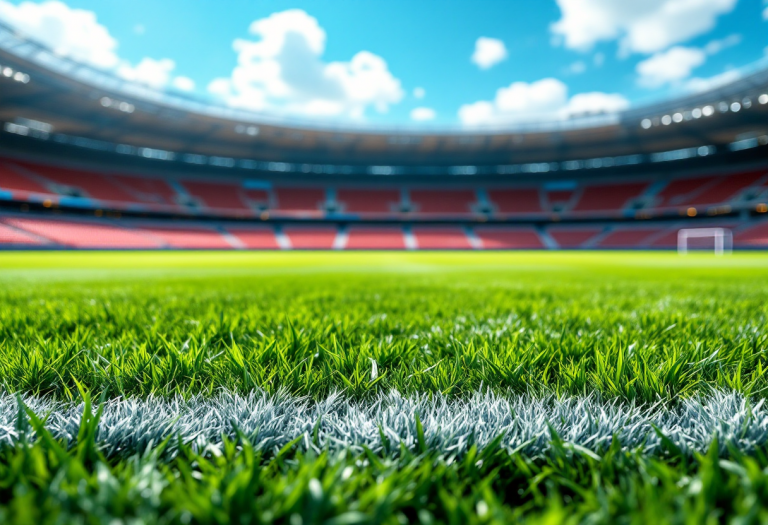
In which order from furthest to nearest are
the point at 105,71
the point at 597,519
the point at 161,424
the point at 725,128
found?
the point at 725,128 → the point at 105,71 → the point at 161,424 → the point at 597,519

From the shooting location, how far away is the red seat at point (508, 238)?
1358 inches

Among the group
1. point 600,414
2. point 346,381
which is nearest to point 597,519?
point 600,414

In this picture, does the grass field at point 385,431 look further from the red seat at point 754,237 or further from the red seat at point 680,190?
the red seat at point 680,190

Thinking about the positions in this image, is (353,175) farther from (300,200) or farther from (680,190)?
(680,190)

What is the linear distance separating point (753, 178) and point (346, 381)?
43127 mm

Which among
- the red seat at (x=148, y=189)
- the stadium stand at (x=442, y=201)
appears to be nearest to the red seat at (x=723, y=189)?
the stadium stand at (x=442, y=201)

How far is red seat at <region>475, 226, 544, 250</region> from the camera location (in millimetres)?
34500

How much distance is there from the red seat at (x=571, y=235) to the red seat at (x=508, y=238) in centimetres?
170

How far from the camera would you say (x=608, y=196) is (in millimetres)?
36312

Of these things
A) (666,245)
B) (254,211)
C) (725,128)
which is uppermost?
(725,128)

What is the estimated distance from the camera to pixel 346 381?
39.8 inches

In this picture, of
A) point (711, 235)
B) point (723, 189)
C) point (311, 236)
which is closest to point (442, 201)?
point (311, 236)

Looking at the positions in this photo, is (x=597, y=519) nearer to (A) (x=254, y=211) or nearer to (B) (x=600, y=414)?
(B) (x=600, y=414)

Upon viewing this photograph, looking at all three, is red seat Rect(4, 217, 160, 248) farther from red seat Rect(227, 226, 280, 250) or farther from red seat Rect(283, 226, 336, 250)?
red seat Rect(283, 226, 336, 250)
